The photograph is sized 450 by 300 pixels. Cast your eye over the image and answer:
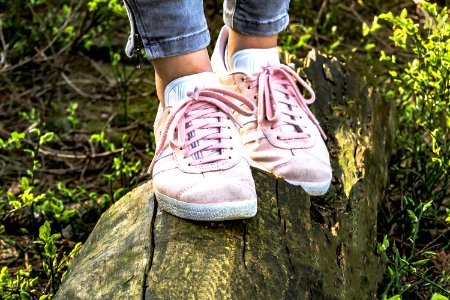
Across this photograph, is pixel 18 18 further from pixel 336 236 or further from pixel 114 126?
pixel 336 236

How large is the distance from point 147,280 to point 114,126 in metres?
1.87

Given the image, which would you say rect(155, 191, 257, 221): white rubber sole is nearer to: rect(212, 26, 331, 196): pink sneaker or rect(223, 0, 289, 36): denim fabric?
rect(212, 26, 331, 196): pink sneaker

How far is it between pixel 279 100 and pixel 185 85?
1.01ft

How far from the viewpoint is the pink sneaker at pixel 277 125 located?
5.20 ft

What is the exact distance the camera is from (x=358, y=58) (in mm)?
2971

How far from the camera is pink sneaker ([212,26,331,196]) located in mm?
1584

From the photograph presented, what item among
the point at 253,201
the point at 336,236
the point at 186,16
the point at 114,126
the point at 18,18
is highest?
the point at 186,16

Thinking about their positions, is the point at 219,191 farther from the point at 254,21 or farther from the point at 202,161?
the point at 254,21

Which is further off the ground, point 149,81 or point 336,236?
point 336,236

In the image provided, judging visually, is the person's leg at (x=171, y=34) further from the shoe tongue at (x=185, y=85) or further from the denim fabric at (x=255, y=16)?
the denim fabric at (x=255, y=16)

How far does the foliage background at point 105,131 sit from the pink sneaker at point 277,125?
0.86 ft

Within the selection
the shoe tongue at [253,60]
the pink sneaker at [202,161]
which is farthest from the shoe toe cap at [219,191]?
the shoe tongue at [253,60]

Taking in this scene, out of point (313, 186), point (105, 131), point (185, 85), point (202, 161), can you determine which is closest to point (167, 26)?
point (185, 85)

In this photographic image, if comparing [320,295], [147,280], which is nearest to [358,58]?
[320,295]
